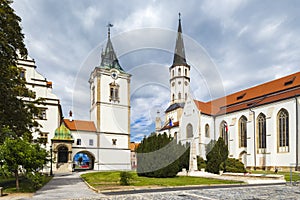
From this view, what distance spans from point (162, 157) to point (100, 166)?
21.8 metres

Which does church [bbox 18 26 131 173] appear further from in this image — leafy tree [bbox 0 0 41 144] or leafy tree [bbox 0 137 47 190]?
leafy tree [bbox 0 137 47 190]

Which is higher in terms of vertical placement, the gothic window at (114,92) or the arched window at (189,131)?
the gothic window at (114,92)

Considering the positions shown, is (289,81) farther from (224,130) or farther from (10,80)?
(10,80)

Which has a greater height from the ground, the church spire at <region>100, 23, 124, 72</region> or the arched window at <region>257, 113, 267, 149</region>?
the church spire at <region>100, 23, 124, 72</region>

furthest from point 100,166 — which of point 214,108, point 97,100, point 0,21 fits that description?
point 0,21

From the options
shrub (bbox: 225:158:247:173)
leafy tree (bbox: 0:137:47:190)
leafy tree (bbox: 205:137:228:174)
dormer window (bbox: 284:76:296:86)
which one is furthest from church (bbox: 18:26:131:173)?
dormer window (bbox: 284:76:296:86)

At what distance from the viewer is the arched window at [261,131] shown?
38469 millimetres

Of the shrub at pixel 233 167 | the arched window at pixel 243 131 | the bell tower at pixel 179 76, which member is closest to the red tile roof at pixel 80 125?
the shrub at pixel 233 167

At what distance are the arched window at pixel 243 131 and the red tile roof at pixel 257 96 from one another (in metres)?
2.05

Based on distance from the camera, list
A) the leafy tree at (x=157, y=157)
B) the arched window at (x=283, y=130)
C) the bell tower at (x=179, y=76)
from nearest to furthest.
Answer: the leafy tree at (x=157, y=157), the arched window at (x=283, y=130), the bell tower at (x=179, y=76)

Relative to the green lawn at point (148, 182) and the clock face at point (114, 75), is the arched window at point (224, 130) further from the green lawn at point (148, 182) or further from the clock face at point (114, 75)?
the green lawn at point (148, 182)

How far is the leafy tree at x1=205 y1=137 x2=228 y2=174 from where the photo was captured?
26.6 m

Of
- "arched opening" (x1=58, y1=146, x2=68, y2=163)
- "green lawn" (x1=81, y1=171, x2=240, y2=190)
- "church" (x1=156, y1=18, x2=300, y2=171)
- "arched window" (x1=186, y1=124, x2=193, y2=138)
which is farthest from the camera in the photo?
"arched window" (x1=186, y1=124, x2=193, y2=138)

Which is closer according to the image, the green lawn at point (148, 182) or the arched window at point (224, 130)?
the green lawn at point (148, 182)
